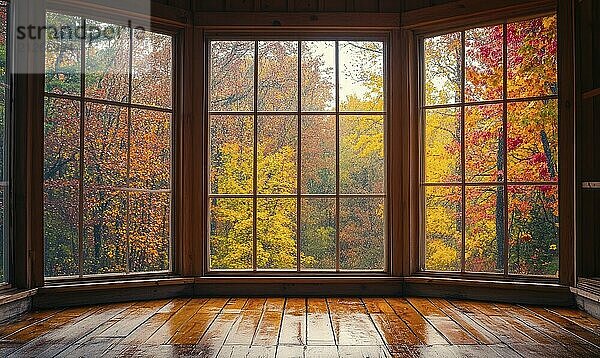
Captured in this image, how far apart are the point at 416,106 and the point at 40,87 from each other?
2.61 metres

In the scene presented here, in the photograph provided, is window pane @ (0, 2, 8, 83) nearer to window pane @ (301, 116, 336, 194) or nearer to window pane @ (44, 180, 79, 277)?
window pane @ (44, 180, 79, 277)

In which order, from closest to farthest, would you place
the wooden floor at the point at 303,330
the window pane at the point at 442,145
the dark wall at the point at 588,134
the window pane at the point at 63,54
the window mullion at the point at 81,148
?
1. the wooden floor at the point at 303,330
2. the dark wall at the point at 588,134
3. the window pane at the point at 63,54
4. the window mullion at the point at 81,148
5. the window pane at the point at 442,145

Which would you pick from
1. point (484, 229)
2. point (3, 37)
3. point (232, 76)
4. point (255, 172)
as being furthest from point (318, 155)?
point (3, 37)

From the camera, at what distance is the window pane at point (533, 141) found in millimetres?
5508

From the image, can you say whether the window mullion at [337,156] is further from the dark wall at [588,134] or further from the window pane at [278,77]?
the dark wall at [588,134]

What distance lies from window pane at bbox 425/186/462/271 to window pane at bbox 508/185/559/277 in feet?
1.28

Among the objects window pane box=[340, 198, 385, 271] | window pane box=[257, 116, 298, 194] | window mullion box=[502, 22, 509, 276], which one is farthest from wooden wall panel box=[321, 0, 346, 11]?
window pane box=[340, 198, 385, 271]

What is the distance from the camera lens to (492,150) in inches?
227

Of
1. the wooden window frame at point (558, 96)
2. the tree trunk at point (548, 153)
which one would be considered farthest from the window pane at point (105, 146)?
the tree trunk at point (548, 153)

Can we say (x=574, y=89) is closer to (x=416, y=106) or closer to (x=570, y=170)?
(x=570, y=170)

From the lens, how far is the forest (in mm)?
5504

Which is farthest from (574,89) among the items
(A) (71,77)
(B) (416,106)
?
(A) (71,77)

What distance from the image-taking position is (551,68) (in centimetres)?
552

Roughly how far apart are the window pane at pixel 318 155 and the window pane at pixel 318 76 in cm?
10
